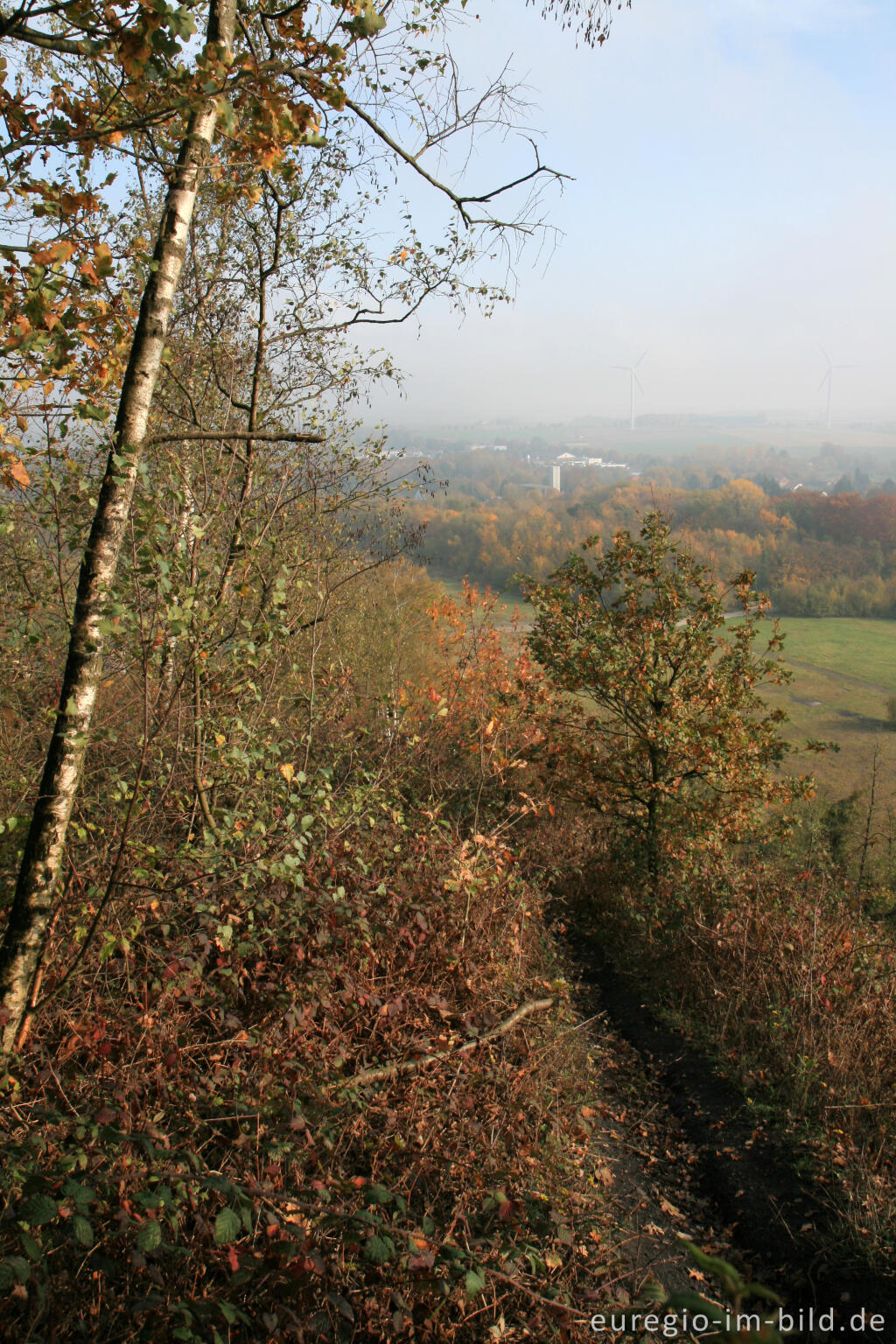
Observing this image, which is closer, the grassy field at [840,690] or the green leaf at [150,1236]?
the green leaf at [150,1236]

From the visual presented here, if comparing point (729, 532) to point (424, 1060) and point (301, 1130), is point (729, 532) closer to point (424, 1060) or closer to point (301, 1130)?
point (424, 1060)

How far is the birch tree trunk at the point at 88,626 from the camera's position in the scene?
3.11 meters

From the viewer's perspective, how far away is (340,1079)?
13.3 ft

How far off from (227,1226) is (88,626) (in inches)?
87.1

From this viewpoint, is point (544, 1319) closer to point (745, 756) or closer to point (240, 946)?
point (240, 946)

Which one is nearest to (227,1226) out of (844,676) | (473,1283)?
(473,1283)

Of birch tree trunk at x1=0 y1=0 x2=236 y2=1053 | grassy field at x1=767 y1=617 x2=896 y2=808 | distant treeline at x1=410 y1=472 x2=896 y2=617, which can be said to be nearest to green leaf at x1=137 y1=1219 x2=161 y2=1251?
birch tree trunk at x1=0 y1=0 x2=236 y2=1053

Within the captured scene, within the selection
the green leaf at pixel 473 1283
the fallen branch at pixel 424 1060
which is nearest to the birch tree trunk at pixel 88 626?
the fallen branch at pixel 424 1060

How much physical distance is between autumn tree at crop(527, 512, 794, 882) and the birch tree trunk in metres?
7.41

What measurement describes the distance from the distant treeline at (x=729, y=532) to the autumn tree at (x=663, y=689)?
13.0m

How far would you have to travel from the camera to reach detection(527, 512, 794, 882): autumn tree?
31.3 ft

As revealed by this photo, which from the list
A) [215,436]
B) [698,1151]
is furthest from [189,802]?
[698,1151]

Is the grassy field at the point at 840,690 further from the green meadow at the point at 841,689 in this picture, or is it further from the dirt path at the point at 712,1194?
the dirt path at the point at 712,1194

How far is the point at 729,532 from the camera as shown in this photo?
137 ft
